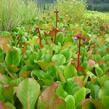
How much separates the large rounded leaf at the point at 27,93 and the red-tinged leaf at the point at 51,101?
0.02 m

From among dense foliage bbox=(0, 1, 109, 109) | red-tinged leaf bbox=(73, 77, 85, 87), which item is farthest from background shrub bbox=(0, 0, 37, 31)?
red-tinged leaf bbox=(73, 77, 85, 87)

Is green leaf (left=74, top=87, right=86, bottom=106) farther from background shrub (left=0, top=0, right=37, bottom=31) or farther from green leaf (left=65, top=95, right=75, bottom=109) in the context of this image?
background shrub (left=0, top=0, right=37, bottom=31)

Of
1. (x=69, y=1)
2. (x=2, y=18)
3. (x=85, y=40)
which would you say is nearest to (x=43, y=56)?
(x=85, y=40)

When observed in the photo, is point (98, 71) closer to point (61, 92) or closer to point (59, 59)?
point (59, 59)

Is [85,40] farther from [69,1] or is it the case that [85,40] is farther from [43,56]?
[69,1]

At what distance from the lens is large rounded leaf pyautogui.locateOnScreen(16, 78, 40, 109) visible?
45.8 inches

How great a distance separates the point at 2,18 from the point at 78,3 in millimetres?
8319

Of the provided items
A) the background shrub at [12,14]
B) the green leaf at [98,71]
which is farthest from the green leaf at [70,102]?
the background shrub at [12,14]

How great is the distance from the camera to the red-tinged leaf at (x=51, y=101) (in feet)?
3.66

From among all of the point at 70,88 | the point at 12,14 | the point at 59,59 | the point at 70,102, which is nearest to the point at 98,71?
the point at 59,59

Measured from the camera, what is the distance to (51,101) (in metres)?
1.14

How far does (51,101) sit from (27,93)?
8 cm

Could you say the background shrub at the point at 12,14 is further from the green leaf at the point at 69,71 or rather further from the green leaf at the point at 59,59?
the green leaf at the point at 69,71

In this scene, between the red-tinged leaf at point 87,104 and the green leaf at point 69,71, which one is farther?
the green leaf at point 69,71
